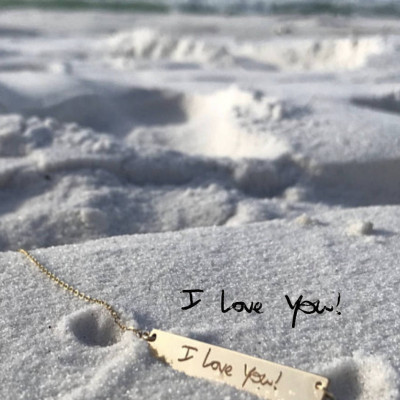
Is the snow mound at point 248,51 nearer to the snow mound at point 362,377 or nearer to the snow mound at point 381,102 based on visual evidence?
the snow mound at point 381,102

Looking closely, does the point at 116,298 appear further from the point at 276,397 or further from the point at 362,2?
the point at 362,2

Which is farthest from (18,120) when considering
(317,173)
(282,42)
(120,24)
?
(120,24)

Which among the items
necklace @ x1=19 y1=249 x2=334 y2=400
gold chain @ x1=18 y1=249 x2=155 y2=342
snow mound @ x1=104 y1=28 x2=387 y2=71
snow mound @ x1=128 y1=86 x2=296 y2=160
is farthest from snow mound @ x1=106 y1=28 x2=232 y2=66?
necklace @ x1=19 y1=249 x2=334 y2=400

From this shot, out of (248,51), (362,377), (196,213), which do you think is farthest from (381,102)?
(362,377)

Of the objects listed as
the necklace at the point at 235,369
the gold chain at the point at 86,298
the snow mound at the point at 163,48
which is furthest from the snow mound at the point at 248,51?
the necklace at the point at 235,369

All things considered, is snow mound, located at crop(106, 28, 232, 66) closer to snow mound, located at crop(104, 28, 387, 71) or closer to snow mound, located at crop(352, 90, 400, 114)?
snow mound, located at crop(104, 28, 387, 71)

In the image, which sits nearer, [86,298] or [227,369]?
[227,369]

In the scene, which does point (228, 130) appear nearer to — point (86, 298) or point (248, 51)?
point (86, 298)
